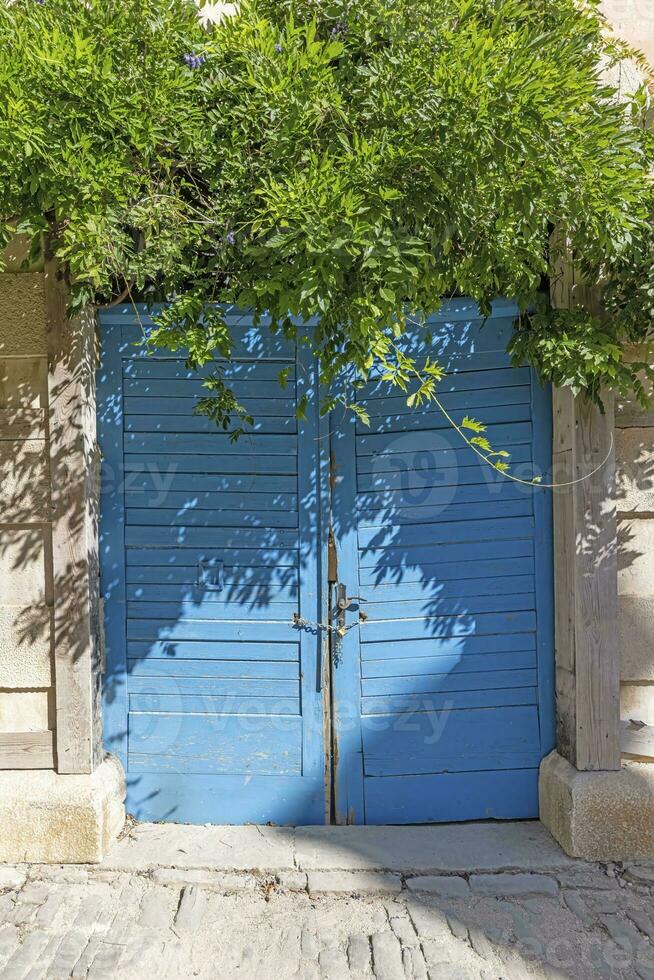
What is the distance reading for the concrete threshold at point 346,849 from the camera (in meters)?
3.13

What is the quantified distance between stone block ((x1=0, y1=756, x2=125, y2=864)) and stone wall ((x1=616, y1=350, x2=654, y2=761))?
238 cm

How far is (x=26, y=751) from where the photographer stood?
3301mm

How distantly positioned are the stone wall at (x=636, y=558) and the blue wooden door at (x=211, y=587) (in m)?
1.39

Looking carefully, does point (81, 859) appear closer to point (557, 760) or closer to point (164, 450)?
point (164, 450)

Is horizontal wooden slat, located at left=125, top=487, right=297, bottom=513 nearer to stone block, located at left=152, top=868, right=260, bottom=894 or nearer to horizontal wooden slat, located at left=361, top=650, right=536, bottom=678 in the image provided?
horizontal wooden slat, located at left=361, top=650, right=536, bottom=678

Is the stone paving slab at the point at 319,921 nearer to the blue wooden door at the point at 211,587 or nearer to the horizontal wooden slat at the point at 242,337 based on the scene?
the blue wooden door at the point at 211,587

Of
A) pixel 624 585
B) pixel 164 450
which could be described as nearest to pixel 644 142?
pixel 624 585

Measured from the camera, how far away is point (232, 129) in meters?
2.64

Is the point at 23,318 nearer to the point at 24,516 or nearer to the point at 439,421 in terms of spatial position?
the point at 24,516

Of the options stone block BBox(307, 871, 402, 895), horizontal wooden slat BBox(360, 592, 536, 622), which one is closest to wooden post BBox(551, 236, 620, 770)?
horizontal wooden slat BBox(360, 592, 536, 622)

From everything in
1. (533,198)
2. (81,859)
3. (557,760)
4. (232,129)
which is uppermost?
(232,129)

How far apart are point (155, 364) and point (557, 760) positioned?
8.57ft

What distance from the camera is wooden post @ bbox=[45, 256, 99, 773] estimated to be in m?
3.26

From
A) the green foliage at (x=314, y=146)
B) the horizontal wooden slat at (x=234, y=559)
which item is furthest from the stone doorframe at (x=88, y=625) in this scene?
the green foliage at (x=314, y=146)
